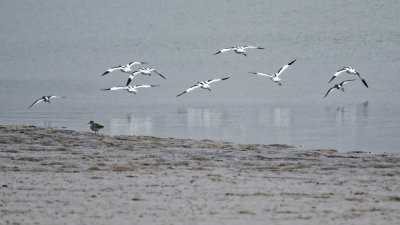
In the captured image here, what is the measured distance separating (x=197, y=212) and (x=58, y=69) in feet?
147

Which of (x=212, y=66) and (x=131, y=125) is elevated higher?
(x=212, y=66)

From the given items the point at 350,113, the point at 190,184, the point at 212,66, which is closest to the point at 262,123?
the point at 350,113

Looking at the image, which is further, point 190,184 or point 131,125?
point 131,125

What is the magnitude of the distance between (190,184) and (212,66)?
37.8m

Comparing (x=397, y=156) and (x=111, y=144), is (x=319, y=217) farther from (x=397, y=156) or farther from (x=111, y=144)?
(x=111, y=144)

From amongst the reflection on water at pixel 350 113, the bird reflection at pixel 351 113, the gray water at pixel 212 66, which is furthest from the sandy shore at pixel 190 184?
the bird reflection at pixel 351 113

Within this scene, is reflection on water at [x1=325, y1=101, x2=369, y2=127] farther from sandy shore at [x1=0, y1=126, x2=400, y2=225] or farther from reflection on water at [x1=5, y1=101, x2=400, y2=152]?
sandy shore at [x1=0, y1=126, x2=400, y2=225]

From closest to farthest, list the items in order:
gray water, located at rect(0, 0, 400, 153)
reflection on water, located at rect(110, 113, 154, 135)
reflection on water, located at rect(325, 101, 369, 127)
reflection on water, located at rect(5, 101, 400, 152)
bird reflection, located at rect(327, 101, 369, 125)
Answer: reflection on water, located at rect(5, 101, 400, 152) → reflection on water, located at rect(110, 113, 154, 135) → gray water, located at rect(0, 0, 400, 153) → reflection on water, located at rect(325, 101, 369, 127) → bird reflection, located at rect(327, 101, 369, 125)

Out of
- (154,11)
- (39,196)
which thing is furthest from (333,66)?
(154,11)

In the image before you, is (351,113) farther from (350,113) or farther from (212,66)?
(212,66)

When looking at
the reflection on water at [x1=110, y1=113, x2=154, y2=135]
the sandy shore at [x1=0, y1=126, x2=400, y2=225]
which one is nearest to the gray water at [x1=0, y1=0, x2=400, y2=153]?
the reflection on water at [x1=110, y1=113, x2=154, y2=135]

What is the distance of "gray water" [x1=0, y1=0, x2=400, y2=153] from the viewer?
2716 cm

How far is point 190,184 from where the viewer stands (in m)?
15.0

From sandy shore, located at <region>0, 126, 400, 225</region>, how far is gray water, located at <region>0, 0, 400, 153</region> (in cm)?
351
